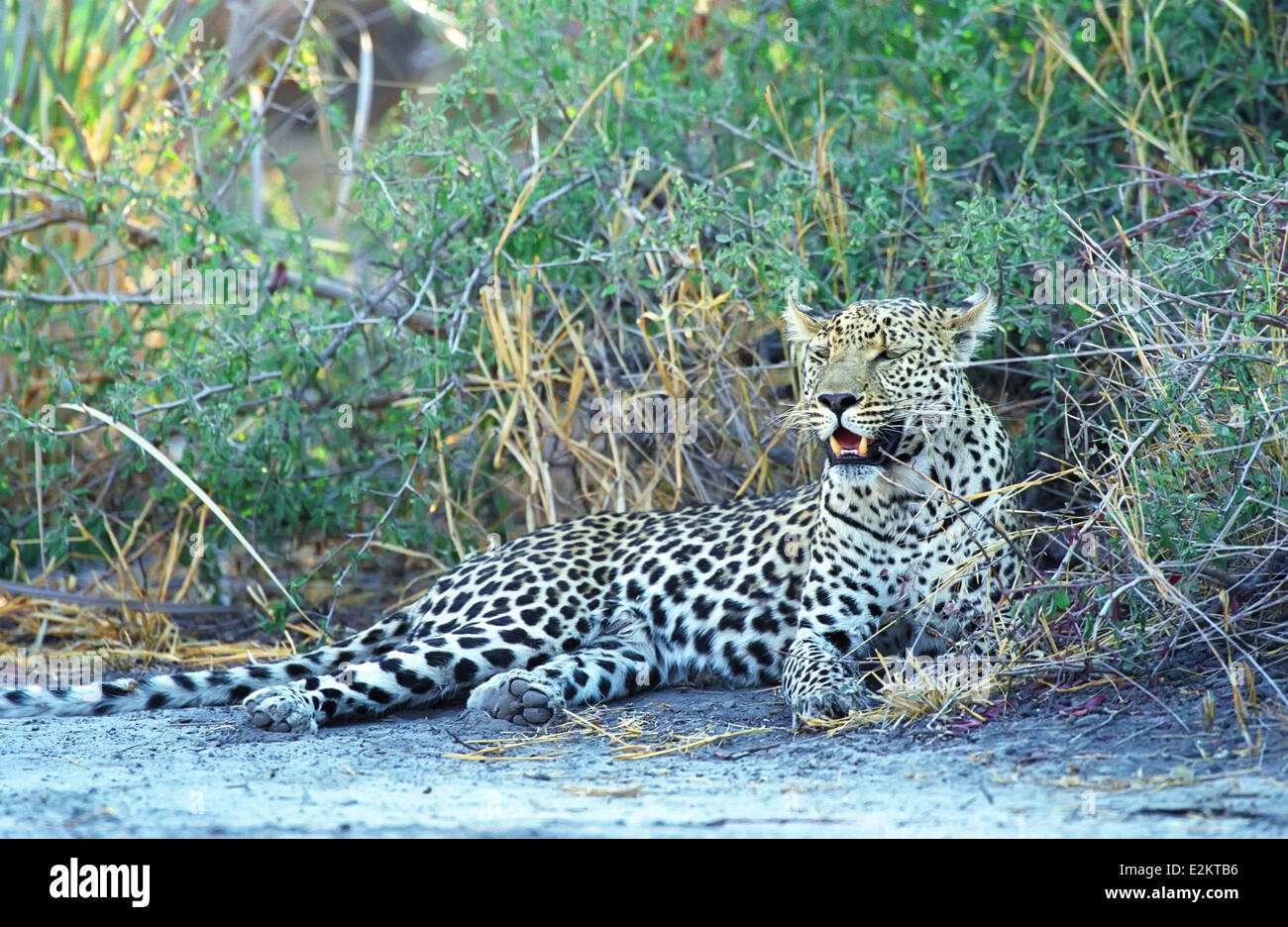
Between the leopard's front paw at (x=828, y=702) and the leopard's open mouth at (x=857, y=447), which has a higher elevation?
the leopard's open mouth at (x=857, y=447)

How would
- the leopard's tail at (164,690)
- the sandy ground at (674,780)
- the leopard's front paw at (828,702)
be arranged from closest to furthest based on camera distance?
1. the sandy ground at (674,780)
2. the leopard's front paw at (828,702)
3. the leopard's tail at (164,690)

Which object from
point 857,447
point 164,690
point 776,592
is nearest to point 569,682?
point 776,592

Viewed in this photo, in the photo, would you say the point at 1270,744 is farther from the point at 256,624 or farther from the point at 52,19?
the point at 52,19

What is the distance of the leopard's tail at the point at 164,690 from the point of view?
518cm

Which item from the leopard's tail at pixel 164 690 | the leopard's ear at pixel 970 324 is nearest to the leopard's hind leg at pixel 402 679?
the leopard's tail at pixel 164 690

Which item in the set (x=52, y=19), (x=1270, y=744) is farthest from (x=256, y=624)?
(x=1270, y=744)

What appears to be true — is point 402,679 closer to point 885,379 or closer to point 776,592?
point 776,592

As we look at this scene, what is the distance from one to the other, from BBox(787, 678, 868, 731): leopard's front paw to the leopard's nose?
0.92m

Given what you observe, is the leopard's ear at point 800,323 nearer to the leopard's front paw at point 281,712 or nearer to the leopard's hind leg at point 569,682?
the leopard's hind leg at point 569,682

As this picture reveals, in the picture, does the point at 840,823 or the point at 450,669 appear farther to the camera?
the point at 450,669

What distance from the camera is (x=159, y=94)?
802 centimetres

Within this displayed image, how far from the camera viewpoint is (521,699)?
Result: 5.00 m

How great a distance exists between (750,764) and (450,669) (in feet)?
4.80
